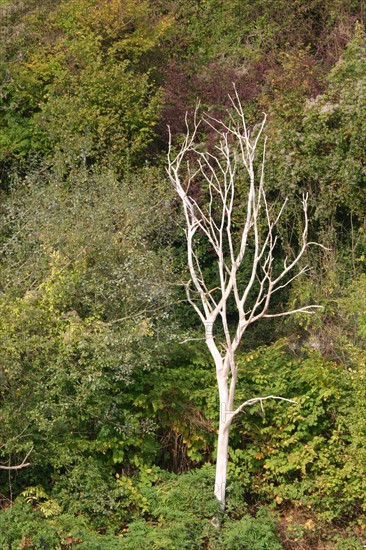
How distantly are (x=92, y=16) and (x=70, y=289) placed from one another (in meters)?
7.48

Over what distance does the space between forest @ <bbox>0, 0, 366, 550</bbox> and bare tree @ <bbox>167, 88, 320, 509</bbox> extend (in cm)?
18

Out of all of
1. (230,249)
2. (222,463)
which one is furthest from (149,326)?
(222,463)

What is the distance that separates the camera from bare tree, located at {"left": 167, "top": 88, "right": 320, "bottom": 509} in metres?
12.2

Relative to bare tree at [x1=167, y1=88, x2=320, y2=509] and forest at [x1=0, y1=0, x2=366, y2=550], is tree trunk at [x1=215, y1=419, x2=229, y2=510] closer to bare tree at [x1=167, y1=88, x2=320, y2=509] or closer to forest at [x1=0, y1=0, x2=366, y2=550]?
bare tree at [x1=167, y1=88, x2=320, y2=509]

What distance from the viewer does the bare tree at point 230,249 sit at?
1218cm

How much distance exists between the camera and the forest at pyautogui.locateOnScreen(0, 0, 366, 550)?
12.2 meters

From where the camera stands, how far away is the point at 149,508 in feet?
41.2

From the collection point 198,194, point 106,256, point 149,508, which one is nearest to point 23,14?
point 198,194

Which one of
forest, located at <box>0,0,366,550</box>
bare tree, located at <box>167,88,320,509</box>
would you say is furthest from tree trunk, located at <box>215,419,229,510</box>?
forest, located at <box>0,0,366,550</box>

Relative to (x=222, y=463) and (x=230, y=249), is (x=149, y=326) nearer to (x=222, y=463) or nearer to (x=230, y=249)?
(x=230, y=249)

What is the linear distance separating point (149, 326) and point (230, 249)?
4.73ft

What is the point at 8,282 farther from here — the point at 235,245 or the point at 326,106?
the point at 326,106

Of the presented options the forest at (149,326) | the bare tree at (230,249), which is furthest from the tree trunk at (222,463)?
the forest at (149,326)

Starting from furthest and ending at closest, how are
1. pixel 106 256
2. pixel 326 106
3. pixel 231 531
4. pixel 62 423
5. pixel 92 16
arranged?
pixel 92 16
pixel 326 106
pixel 106 256
pixel 62 423
pixel 231 531
